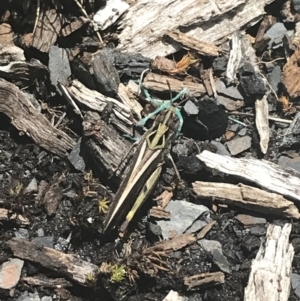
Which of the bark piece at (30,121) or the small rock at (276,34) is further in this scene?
the small rock at (276,34)

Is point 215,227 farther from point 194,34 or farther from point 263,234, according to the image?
point 194,34

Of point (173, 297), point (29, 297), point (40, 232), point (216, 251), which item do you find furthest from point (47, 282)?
point (216, 251)

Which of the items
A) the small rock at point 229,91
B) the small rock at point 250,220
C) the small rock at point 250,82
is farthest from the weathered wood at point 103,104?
the small rock at point 250,220

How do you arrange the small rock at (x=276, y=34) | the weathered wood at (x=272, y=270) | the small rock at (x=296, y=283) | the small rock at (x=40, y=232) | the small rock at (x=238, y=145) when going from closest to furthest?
1. the weathered wood at (x=272, y=270)
2. the small rock at (x=296, y=283)
3. the small rock at (x=40, y=232)
4. the small rock at (x=238, y=145)
5. the small rock at (x=276, y=34)

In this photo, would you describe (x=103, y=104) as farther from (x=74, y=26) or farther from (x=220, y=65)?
(x=220, y=65)

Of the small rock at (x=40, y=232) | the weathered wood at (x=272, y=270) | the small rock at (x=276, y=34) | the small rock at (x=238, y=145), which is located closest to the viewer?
the weathered wood at (x=272, y=270)

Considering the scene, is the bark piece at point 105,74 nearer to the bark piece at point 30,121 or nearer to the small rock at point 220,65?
the bark piece at point 30,121

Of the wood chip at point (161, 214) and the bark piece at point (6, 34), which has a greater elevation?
the bark piece at point (6, 34)

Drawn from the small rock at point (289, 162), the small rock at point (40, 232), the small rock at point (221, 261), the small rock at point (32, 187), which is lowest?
the small rock at point (221, 261)
